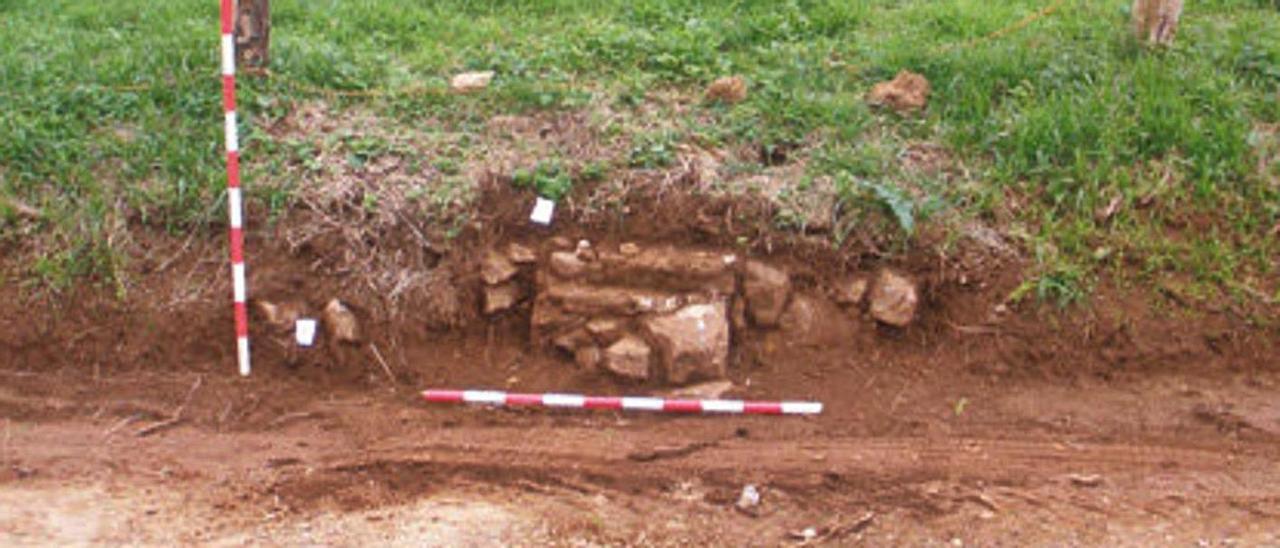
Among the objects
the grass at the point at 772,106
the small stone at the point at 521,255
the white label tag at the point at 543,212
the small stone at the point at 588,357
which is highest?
the grass at the point at 772,106

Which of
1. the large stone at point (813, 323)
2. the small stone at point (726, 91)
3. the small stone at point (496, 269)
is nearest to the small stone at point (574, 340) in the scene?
the small stone at point (496, 269)

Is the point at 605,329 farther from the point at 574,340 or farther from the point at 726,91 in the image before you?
the point at 726,91

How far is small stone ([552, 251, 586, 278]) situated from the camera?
213 inches

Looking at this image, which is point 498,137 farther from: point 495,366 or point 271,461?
point 271,461

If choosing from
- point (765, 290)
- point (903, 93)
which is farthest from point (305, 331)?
point (903, 93)

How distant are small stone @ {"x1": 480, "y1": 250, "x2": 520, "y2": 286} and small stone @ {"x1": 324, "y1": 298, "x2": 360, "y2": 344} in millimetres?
585

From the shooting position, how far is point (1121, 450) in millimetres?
4945

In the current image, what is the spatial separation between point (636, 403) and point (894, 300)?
1199 mm

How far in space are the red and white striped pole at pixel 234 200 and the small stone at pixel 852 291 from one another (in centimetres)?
252

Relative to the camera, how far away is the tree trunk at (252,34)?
620 centimetres

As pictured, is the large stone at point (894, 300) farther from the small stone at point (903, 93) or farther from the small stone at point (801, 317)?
the small stone at point (903, 93)

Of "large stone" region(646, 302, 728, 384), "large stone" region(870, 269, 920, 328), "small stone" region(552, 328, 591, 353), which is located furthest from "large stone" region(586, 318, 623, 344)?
"large stone" region(870, 269, 920, 328)

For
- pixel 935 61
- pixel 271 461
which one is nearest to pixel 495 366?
pixel 271 461

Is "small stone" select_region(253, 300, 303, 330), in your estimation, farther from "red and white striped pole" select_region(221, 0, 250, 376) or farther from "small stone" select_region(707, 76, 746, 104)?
"small stone" select_region(707, 76, 746, 104)
